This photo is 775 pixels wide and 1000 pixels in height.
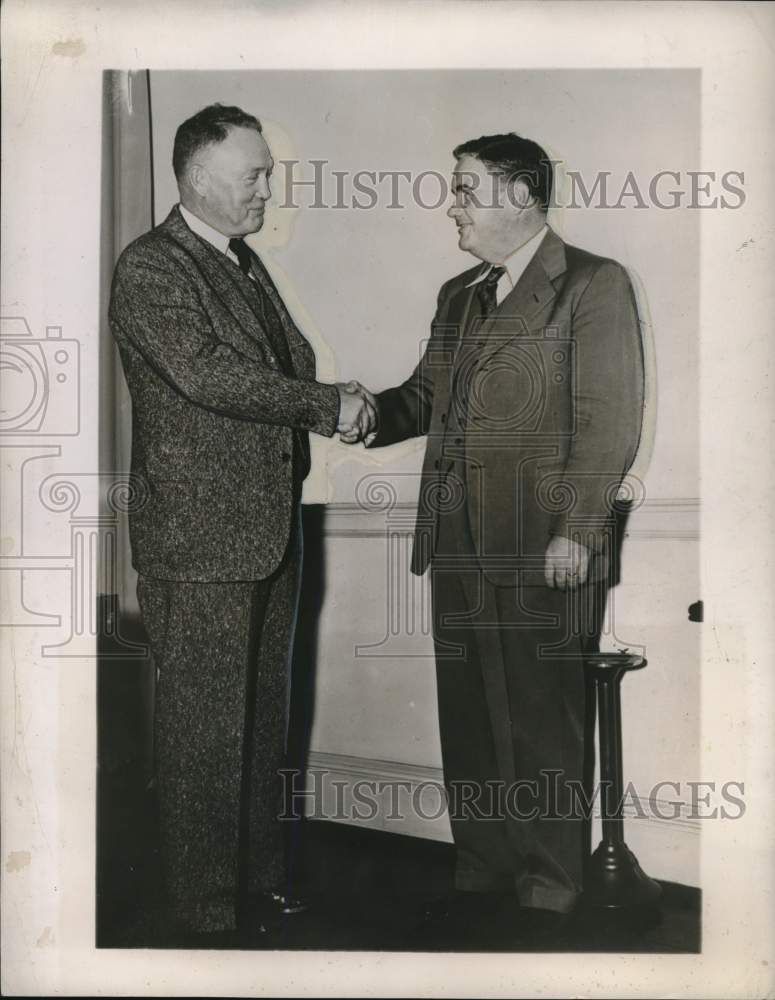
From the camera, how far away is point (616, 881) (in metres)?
2.07

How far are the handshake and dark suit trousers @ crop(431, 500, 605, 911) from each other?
25 cm

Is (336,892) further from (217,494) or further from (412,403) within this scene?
(412,403)

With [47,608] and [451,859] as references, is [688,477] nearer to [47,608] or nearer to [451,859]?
[451,859]

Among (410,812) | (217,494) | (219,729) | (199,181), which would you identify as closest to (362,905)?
(410,812)

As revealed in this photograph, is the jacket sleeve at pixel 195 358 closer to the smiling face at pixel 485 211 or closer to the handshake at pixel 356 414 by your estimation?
the handshake at pixel 356 414

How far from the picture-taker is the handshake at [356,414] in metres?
2.08

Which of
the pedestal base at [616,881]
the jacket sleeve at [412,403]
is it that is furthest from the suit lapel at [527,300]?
the pedestal base at [616,881]

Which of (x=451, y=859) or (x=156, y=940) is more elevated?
(x=451, y=859)

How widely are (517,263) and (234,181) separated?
63 centimetres

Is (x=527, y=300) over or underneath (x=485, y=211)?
underneath

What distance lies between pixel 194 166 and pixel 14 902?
1.63 m

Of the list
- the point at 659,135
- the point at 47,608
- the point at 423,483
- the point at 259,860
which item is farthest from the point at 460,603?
the point at 659,135

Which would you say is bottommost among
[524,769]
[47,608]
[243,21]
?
[524,769]

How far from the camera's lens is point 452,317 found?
2090mm
